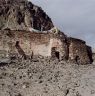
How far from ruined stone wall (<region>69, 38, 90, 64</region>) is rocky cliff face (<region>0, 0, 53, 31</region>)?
13.3 m

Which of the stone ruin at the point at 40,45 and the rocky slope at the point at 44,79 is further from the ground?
the stone ruin at the point at 40,45

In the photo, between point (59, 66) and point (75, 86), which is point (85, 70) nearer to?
point (59, 66)

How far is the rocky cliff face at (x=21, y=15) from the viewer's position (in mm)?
43469

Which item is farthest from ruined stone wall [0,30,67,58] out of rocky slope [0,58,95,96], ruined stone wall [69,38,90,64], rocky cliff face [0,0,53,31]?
rocky cliff face [0,0,53,31]

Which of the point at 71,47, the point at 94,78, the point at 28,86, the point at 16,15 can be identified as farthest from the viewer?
the point at 16,15

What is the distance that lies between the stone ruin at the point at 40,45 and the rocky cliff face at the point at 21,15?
1370 cm

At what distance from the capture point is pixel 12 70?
76.3 ft

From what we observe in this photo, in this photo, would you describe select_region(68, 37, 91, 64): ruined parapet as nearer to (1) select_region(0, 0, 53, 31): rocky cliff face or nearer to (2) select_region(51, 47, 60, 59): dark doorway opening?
(2) select_region(51, 47, 60, 59): dark doorway opening

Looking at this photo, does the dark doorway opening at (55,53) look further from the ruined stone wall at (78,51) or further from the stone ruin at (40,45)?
the ruined stone wall at (78,51)

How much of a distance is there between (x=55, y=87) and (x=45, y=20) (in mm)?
24939

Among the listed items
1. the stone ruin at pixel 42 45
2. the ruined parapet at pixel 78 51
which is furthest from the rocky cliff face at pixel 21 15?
the stone ruin at pixel 42 45

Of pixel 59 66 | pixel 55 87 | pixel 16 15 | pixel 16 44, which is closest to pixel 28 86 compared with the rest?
pixel 55 87

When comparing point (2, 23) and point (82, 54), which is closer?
point (82, 54)

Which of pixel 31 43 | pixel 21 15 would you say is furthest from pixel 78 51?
pixel 21 15
